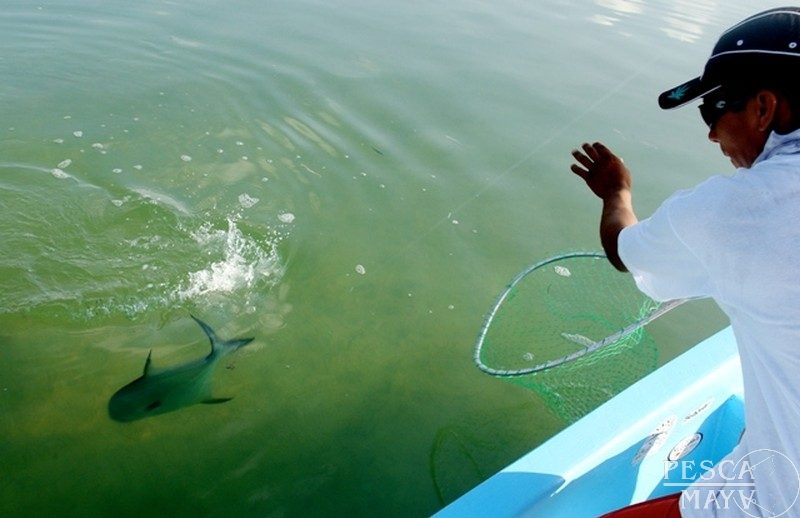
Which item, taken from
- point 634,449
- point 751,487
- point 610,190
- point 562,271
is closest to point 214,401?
point 634,449

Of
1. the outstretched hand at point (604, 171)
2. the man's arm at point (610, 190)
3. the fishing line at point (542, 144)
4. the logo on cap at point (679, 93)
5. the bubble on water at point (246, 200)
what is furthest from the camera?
the fishing line at point (542, 144)

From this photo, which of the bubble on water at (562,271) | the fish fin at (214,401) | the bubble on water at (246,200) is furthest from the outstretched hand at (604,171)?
the bubble on water at (246,200)

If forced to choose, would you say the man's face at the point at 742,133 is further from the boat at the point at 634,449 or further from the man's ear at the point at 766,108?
the boat at the point at 634,449

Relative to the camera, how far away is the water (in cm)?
323

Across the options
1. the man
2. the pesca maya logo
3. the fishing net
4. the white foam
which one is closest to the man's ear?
the man

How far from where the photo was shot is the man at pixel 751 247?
3.99 ft

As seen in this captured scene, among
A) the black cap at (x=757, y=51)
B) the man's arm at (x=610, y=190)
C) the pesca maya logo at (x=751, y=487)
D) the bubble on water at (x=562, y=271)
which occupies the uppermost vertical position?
the black cap at (x=757, y=51)

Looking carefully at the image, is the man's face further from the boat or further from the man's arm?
the boat

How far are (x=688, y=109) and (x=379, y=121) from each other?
12.9 ft

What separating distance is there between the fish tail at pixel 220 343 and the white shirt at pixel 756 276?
2826mm

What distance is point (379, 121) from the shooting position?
625 cm

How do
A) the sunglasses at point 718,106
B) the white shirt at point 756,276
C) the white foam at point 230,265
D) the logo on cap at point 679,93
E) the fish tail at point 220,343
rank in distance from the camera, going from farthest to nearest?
the white foam at point 230,265 → the fish tail at point 220,343 → the logo on cap at point 679,93 → the sunglasses at point 718,106 → the white shirt at point 756,276

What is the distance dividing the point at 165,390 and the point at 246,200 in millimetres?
2117

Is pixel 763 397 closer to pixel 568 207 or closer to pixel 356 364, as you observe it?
pixel 356 364
